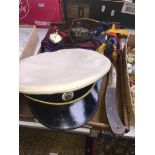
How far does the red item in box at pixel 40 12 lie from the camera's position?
926mm

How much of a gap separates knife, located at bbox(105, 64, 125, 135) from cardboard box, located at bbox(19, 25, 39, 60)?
0.29 m

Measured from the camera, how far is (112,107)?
2.26ft

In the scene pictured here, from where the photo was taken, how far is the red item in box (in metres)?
0.93

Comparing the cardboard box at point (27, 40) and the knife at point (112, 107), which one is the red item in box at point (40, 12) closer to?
the cardboard box at point (27, 40)

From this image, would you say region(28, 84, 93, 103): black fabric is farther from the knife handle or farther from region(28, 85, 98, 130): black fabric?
the knife handle

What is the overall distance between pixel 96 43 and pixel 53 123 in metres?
0.37

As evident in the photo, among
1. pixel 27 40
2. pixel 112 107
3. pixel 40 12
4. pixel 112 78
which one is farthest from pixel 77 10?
pixel 112 107

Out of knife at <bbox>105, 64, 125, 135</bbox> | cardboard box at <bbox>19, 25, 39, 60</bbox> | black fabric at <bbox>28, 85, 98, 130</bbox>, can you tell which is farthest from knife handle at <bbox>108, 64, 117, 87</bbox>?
cardboard box at <bbox>19, 25, 39, 60</bbox>

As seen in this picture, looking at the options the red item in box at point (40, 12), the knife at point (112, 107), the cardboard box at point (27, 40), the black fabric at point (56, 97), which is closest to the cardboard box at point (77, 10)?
the red item in box at point (40, 12)

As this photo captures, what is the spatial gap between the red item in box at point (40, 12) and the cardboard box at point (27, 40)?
0.29 feet
